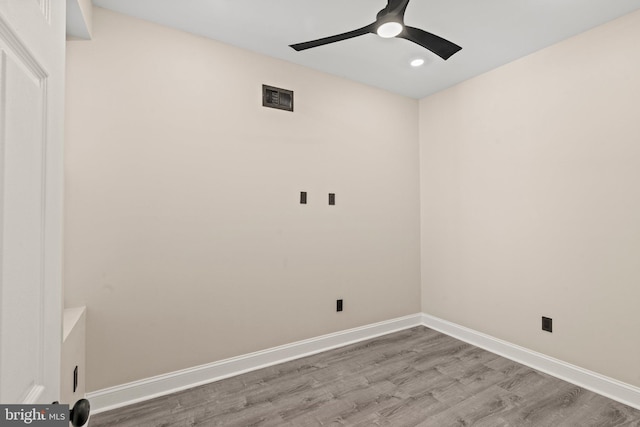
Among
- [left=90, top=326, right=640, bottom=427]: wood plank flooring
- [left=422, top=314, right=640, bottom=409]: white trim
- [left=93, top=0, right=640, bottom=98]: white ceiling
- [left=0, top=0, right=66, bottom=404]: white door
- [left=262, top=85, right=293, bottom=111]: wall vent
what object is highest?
[left=93, top=0, right=640, bottom=98]: white ceiling

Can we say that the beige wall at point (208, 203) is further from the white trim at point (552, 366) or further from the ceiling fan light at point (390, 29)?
the ceiling fan light at point (390, 29)

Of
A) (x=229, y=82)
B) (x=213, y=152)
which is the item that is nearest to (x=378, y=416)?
(x=213, y=152)

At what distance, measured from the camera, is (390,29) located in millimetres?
1880

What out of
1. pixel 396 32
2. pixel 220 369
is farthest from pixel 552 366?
pixel 396 32

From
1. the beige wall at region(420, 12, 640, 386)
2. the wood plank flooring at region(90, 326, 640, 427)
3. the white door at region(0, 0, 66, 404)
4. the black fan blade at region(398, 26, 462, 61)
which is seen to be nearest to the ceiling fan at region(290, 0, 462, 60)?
the black fan blade at region(398, 26, 462, 61)

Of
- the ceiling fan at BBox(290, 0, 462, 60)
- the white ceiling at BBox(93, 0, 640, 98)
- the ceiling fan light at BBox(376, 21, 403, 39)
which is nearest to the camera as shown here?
the ceiling fan at BBox(290, 0, 462, 60)

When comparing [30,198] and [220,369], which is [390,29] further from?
[220,369]

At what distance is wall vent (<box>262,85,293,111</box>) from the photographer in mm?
2777

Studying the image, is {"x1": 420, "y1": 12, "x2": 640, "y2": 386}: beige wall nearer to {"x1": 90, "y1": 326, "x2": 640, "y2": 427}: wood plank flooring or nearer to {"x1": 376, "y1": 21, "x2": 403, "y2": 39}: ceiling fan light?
{"x1": 90, "y1": 326, "x2": 640, "y2": 427}: wood plank flooring

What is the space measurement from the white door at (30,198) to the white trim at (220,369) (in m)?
1.68

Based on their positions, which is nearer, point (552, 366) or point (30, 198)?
point (30, 198)

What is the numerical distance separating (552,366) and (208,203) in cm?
306

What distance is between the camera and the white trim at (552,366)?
7.23 feet

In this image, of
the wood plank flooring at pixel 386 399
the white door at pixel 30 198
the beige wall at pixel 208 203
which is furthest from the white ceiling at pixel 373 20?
the wood plank flooring at pixel 386 399
